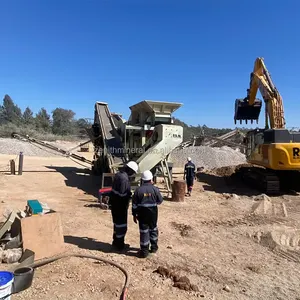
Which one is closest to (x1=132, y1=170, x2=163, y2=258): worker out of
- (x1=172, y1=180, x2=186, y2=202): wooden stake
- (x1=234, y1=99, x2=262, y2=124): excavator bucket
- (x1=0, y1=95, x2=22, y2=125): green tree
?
(x1=172, y1=180, x2=186, y2=202): wooden stake

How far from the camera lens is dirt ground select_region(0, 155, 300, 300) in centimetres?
428

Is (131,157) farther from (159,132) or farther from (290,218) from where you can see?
(290,218)

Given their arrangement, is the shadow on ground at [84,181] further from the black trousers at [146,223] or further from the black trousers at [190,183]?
the black trousers at [146,223]

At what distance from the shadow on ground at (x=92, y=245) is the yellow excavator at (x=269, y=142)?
7101mm

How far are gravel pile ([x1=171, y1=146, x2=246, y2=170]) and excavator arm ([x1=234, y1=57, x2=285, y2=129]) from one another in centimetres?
681

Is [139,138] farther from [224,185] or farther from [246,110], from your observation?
[246,110]

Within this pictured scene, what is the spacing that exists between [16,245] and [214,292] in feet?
10.4

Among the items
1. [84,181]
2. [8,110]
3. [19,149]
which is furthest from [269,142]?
[8,110]

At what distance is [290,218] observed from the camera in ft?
27.5

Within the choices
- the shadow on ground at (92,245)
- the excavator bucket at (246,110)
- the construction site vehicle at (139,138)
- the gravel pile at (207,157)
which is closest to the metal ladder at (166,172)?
the construction site vehicle at (139,138)

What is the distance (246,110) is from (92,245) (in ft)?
37.6

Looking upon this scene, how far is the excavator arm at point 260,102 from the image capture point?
41.1 ft

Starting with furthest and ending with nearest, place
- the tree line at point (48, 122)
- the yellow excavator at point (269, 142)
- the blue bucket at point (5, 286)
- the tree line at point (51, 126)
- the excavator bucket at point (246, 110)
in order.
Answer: the tree line at point (48, 122), the tree line at point (51, 126), the excavator bucket at point (246, 110), the yellow excavator at point (269, 142), the blue bucket at point (5, 286)

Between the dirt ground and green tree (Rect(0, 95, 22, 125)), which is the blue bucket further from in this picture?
green tree (Rect(0, 95, 22, 125))
